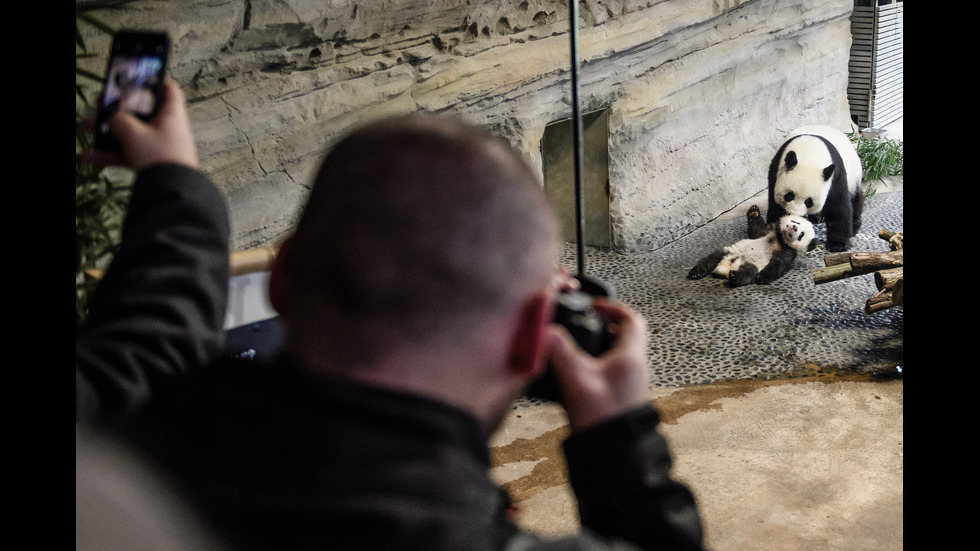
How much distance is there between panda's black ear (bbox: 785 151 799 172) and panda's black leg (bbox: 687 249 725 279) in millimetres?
557

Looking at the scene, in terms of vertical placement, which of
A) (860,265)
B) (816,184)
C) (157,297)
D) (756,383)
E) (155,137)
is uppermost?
(155,137)

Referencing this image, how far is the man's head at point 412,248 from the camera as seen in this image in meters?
0.47

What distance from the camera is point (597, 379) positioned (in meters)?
0.59

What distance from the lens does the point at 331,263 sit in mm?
485

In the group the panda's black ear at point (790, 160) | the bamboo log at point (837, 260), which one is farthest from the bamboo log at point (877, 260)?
the panda's black ear at point (790, 160)

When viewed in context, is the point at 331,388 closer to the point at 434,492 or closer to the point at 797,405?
the point at 434,492

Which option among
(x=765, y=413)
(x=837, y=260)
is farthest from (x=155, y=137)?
(x=837, y=260)

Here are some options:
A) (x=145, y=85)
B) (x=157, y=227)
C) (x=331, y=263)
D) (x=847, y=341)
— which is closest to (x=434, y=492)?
(x=331, y=263)

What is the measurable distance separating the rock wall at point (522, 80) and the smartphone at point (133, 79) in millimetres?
1293

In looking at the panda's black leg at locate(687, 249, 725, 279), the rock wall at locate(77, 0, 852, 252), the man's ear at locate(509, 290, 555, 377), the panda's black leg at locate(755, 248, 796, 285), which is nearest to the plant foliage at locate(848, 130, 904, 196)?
the rock wall at locate(77, 0, 852, 252)

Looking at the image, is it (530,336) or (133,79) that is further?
(133,79)

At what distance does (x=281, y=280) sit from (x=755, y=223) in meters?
3.69

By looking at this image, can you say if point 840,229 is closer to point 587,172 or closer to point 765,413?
point 587,172

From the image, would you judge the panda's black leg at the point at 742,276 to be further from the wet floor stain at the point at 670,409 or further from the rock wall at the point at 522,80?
the wet floor stain at the point at 670,409
